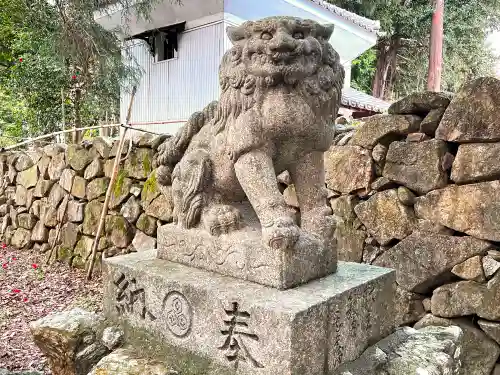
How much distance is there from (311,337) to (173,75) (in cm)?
700

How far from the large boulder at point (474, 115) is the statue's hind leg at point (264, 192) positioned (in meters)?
1.96

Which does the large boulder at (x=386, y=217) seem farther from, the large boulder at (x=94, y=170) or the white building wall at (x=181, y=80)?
the white building wall at (x=181, y=80)

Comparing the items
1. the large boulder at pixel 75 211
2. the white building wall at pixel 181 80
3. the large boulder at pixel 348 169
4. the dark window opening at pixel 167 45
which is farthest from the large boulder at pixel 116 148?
the dark window opening at pixel 167 45

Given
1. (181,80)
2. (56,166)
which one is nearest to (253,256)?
(56,166)

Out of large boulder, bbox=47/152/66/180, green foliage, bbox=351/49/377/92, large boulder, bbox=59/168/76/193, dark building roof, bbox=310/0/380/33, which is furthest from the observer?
green foliage, bbox=351/49/377/92

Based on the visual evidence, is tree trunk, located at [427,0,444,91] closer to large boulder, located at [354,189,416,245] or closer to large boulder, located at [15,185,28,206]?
large boulder, located at [354,189,416,245]

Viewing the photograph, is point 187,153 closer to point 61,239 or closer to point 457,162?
point 457,162

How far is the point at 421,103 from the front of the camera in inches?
133

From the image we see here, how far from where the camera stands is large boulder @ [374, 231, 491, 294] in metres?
3.11

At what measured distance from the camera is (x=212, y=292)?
1.73 metres

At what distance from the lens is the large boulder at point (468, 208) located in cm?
296

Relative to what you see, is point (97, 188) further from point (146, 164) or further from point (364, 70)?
point (364, 70)

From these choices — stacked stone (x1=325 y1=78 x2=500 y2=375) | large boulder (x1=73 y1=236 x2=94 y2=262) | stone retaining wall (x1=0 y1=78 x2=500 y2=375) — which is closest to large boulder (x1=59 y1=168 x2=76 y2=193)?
large boulder (x1=73 y1=236 x2=94 y2=262)

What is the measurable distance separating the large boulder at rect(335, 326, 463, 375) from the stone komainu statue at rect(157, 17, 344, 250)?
549mm
